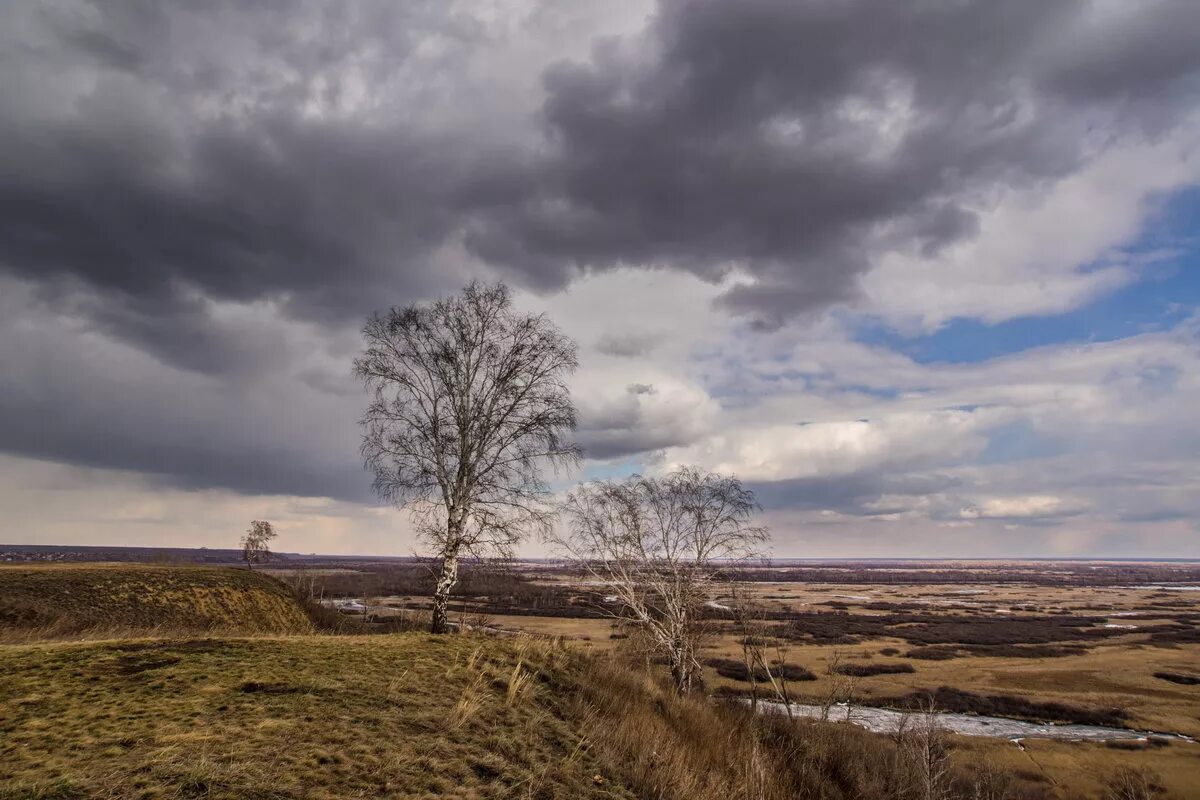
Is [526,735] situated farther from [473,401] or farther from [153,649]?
[473,401]

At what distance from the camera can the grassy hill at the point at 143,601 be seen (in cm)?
1923

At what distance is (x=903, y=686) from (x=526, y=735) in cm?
5327

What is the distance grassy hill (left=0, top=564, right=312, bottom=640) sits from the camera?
63.1 feet

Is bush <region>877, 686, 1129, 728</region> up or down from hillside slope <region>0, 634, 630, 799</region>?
down

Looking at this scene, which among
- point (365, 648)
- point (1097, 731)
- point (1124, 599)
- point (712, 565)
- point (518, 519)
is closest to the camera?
point (365, 648)

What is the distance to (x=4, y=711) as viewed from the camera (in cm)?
722

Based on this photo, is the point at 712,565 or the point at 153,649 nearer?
the point at 153,649

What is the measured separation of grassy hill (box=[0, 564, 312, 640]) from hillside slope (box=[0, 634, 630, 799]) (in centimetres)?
975

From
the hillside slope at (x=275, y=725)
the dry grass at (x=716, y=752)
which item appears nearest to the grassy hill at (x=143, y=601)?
the hillside slope at (x=275, y=725)

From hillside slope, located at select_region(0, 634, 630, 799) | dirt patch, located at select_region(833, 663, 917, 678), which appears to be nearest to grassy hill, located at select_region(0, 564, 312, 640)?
hillside slope, located at select_region(0, 634, 630, 799)

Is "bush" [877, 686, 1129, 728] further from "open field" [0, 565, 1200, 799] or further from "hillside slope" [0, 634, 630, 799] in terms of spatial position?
"hillside slope" [0, 634, 630, 799]

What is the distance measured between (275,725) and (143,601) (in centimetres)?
2040

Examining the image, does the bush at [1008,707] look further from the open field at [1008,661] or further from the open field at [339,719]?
the open field at [339,719]

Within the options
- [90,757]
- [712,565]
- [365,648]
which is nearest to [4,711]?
[90,757]
